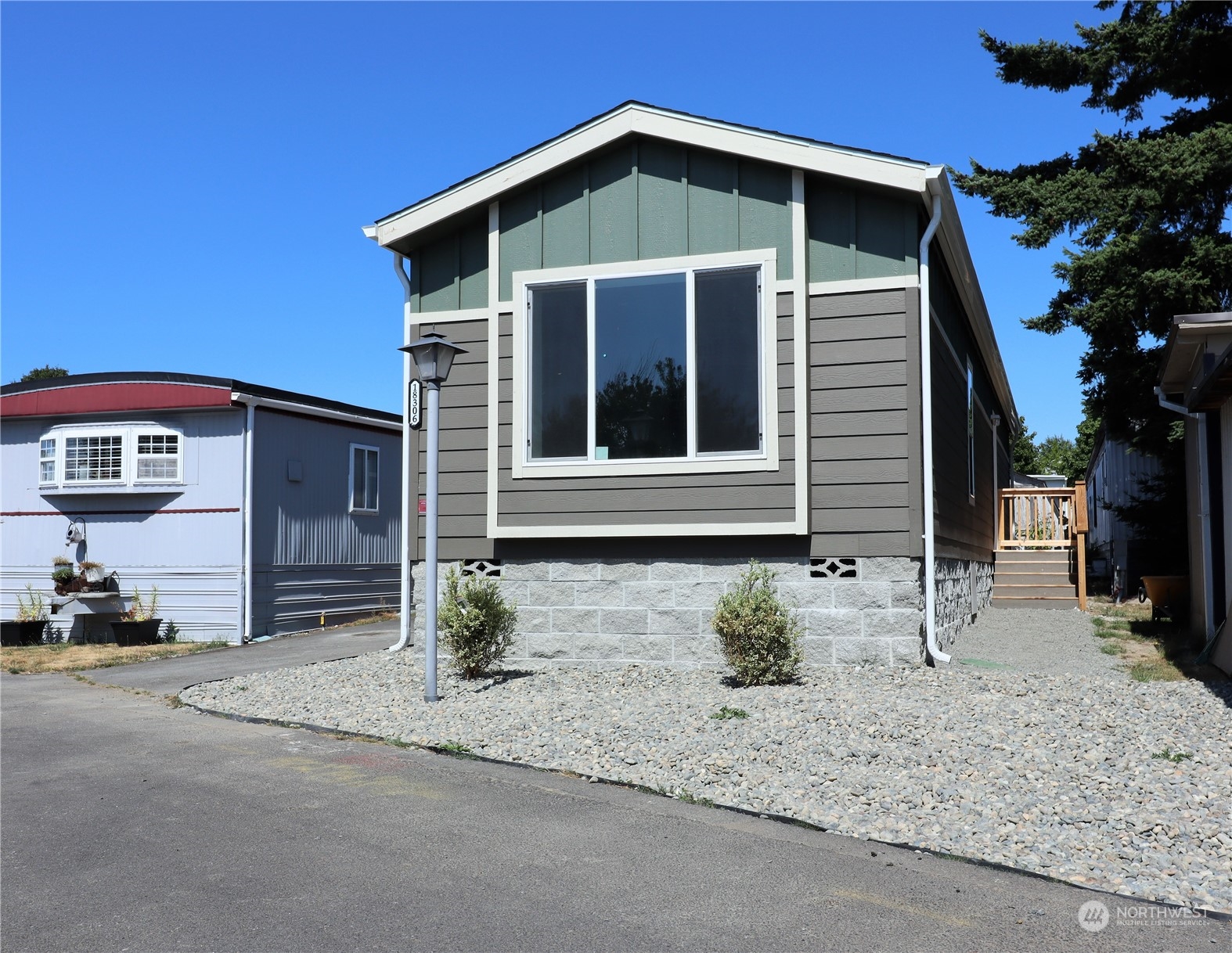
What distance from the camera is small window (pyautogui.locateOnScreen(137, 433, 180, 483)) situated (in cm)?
1412

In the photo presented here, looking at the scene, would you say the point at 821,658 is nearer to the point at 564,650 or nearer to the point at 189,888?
the point at 564,650

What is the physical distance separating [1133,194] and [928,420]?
23.6ft

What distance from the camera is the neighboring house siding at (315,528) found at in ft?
46.3

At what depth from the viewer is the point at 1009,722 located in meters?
6.20

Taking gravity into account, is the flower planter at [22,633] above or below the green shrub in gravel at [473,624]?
below

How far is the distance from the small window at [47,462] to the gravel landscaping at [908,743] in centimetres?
747

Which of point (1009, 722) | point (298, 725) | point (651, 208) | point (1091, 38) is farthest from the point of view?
point (1091, 38)

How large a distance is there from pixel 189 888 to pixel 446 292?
22.9 ft

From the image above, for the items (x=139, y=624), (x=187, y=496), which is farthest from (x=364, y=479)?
(x=139, y=624)

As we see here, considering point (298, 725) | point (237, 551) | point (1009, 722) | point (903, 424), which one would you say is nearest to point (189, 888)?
point (298, 725)

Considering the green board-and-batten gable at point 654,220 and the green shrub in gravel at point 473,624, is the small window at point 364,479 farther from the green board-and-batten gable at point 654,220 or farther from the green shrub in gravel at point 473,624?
the green shrub in gravel at point 473,624

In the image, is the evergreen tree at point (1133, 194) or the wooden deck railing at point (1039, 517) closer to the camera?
the evergreen tree at point (1133, 194)

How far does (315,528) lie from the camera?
15.2m

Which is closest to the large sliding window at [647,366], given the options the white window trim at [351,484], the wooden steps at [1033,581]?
the white window trim at [351,484]
